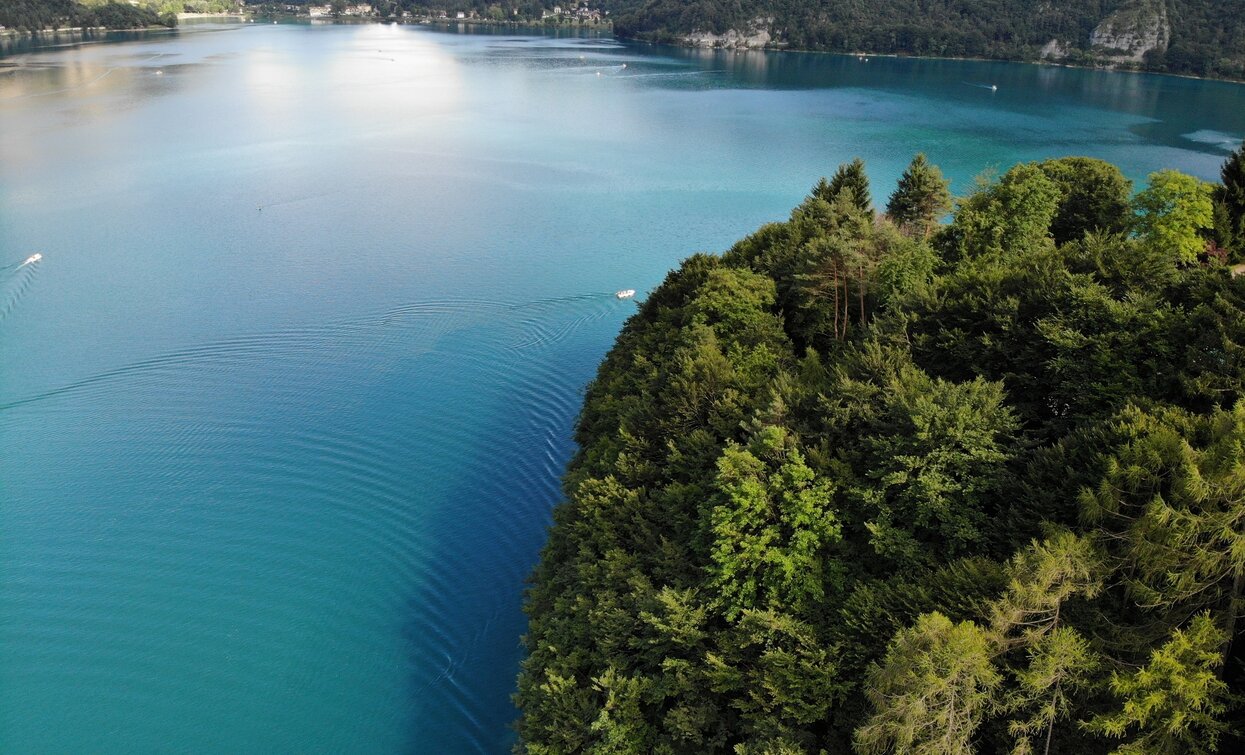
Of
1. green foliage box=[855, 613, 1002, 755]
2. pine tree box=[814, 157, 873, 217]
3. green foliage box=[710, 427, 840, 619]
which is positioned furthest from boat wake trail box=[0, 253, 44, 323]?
green foliage box=[855, 613, 1002, 755]

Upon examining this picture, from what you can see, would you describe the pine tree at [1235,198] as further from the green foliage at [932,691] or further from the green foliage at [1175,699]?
the green foliage at [932,691]

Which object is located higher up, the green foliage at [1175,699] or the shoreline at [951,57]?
the shoreline at [951,57]

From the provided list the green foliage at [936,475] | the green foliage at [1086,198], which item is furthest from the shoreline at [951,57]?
the green foliage at [936,475]

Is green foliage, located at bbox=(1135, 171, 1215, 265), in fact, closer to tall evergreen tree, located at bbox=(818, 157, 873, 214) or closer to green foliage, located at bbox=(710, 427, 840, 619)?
tall evergreen tree, located at bbox=(818, 157, 873, 214)

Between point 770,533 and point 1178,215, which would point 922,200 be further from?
point 770,533

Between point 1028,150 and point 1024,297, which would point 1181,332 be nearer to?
point 1024,297

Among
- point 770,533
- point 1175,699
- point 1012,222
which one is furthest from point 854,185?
point 1175,699
